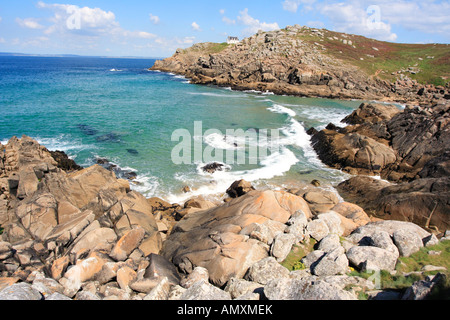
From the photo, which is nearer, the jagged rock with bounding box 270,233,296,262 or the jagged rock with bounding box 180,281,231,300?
the jagged rock with bounding box 180,281,231,300

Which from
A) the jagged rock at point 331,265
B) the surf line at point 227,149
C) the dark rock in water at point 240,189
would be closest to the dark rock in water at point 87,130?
the surf line at point 227,149

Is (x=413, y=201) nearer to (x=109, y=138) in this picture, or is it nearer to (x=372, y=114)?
(x=372, y=114)

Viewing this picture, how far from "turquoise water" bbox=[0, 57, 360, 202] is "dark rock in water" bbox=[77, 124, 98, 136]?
92 mm

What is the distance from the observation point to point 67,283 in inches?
379

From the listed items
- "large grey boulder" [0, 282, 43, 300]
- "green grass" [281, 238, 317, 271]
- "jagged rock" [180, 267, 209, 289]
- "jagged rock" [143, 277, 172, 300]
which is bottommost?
"jagged rock" [180, 267, 209, 289]

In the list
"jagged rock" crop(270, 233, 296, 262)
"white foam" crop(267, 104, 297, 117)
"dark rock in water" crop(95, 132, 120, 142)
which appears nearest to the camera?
"jagged rock" crop(270, 233, 296, 262)

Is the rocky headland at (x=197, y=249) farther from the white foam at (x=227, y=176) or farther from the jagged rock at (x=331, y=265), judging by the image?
the white foam at (x=227, y=176)

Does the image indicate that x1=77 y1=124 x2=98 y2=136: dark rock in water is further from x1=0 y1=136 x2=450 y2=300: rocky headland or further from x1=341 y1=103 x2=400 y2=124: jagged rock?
x1=341 y1=103 x2=400 y2=124: jagged rock

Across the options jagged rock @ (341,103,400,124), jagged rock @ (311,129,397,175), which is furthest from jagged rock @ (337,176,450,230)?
jagged rock @ (341,103,400,124)

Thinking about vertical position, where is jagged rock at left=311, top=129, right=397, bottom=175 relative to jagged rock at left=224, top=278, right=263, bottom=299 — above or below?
above

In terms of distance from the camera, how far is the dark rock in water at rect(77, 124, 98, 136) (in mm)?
36406
